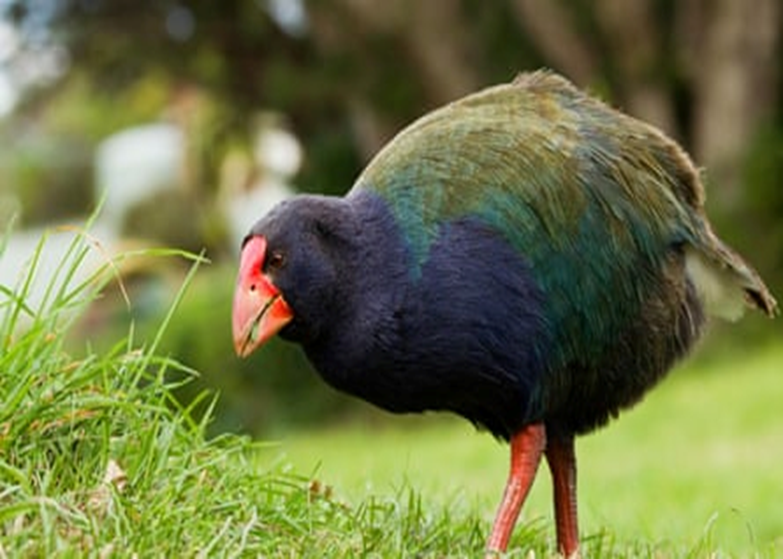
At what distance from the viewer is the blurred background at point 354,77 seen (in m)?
12.0

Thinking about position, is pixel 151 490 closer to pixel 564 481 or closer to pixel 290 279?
pixel 290 279

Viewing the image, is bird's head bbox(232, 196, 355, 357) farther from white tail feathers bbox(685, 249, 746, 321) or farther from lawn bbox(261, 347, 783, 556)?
white tail feathers bbox(685, 249, 746, 321)

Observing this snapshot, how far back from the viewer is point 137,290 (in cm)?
2144

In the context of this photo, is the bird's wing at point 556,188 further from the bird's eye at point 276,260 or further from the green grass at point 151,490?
the green grass at point 151,490

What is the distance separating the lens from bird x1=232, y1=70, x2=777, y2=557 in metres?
3.84

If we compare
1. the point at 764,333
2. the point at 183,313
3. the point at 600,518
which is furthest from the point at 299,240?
the point at 183,313

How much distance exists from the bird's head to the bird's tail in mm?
1061

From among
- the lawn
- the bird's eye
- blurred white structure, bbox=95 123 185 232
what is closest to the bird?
the bird's eye

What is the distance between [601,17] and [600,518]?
744cm

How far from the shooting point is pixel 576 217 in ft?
13.3

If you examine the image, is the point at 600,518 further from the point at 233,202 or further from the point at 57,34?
the point at 233,202

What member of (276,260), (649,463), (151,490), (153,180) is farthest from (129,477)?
(153,180)

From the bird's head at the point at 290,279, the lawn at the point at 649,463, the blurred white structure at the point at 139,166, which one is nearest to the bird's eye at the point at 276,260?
the bird's head at the point at 290,279

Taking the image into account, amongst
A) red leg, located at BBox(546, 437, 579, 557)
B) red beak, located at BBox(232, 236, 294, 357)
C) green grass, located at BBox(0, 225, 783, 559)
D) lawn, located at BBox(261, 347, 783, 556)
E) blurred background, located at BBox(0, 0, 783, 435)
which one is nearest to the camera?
green grass, located at BBox(0, 225, 783, 559)
